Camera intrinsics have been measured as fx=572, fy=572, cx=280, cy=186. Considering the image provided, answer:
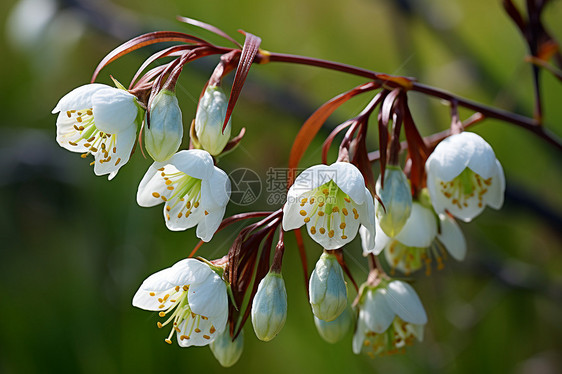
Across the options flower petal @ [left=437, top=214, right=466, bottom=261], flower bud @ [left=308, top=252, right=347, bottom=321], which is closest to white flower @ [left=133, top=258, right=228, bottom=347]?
flower bud @ [left=308, top=252, right=347, bottom=321]

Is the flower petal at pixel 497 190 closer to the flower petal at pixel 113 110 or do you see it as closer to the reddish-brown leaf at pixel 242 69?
the reddish-brown leaf at pixel 242 69

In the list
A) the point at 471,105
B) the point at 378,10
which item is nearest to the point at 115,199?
the point at 471,105

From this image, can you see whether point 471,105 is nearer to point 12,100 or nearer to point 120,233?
point 120,233

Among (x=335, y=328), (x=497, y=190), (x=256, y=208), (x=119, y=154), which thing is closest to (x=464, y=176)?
(x=497, y=190)

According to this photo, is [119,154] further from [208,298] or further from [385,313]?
[385,313]

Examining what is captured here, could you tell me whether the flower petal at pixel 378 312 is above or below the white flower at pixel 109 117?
below

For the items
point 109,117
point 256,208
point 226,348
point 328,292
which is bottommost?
point 226,348

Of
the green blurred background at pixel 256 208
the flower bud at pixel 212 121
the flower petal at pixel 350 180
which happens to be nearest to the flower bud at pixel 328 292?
the flower petal at pixel 350 180
